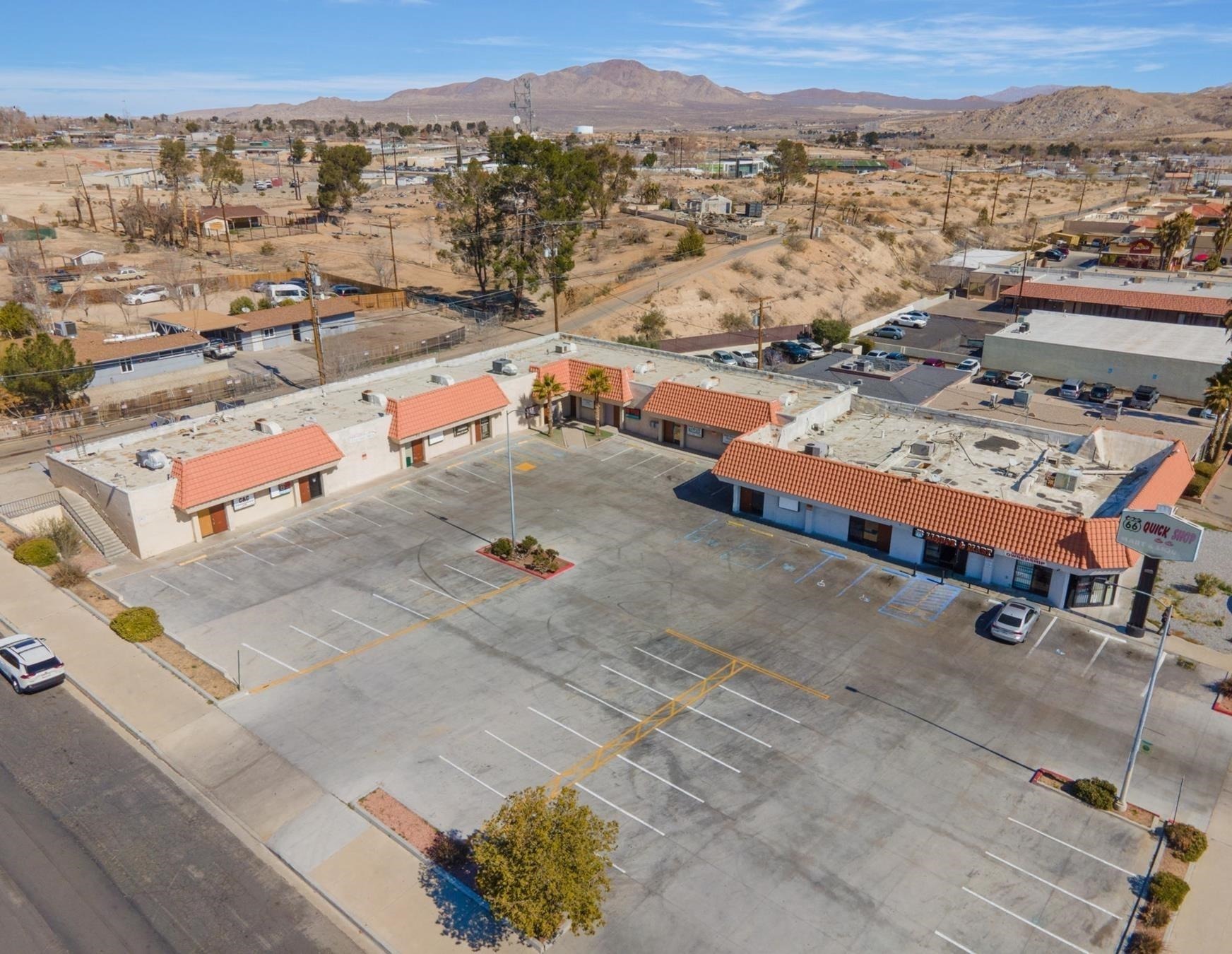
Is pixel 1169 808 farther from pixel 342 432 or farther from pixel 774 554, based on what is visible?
pixel 342 432

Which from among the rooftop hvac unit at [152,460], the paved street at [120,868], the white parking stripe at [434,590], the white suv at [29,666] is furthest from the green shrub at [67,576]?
the white parking stripe at [434,590]

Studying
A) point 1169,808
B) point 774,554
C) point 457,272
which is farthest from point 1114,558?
point 457,272

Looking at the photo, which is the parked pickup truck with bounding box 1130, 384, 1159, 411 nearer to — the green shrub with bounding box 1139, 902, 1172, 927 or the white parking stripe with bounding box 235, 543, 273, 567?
the green shrub with bounding box 1139, 902, 1172, 927

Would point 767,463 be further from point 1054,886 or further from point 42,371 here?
point 42,371

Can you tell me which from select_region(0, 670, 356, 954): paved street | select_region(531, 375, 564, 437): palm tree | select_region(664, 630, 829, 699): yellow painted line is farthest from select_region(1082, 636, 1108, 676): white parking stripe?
select_region(531, 375, 564, 437): palm tree

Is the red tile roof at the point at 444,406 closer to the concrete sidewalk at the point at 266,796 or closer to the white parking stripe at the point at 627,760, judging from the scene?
the concrete sidewalk at the point at 266,796
